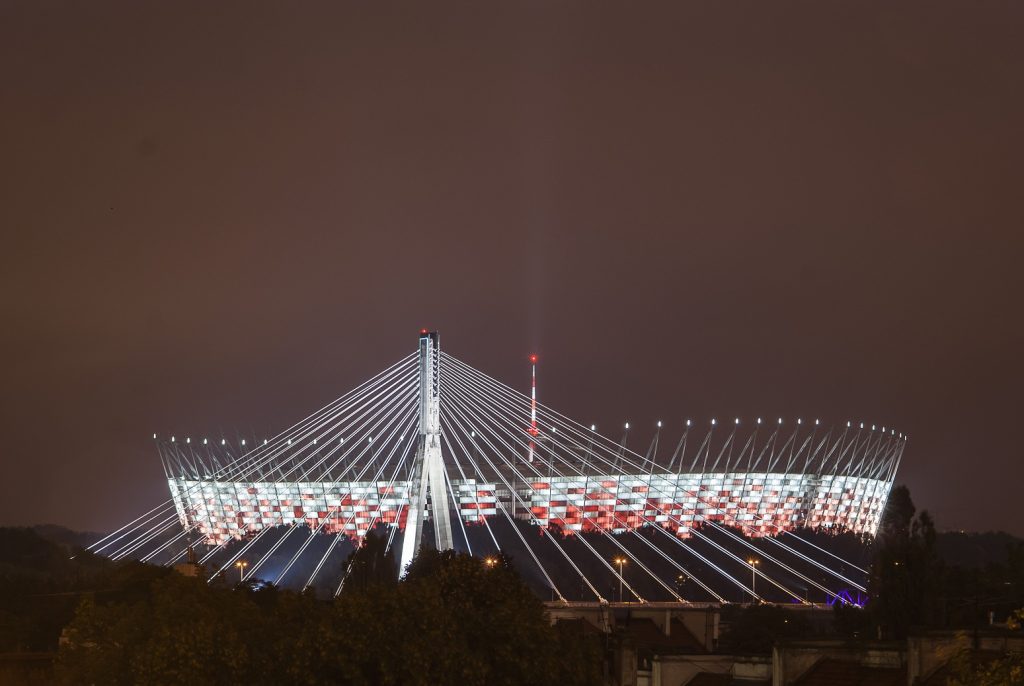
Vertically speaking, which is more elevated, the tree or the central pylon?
the central pylon

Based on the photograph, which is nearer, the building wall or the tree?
the tree

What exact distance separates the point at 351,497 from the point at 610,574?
23545 mm

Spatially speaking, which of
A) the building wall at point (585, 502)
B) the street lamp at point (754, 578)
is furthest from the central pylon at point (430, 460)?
the building wall at point (585, 502)

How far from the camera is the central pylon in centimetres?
6170

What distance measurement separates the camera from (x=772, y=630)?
49.8 metres

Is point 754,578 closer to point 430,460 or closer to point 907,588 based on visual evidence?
point 430,460

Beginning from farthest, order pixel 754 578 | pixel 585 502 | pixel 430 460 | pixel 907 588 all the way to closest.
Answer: pixel 585 502
pixel 754 578
pixel 430 460
pixel 907 588

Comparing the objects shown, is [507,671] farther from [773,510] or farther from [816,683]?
[773,510]

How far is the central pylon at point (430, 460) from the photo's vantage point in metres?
61.7

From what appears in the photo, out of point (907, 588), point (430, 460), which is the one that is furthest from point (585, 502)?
point (907, 588)

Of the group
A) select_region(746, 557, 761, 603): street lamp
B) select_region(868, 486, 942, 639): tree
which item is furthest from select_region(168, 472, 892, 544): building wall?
select_region(868, 486, 942, 639): tree

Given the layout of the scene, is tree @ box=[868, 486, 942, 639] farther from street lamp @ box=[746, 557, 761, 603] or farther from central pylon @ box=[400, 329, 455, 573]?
street lamp @ box=[746, 557, 761, 603]

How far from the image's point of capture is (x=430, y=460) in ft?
204

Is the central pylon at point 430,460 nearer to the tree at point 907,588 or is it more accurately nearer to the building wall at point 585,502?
the tree at point 907,588
